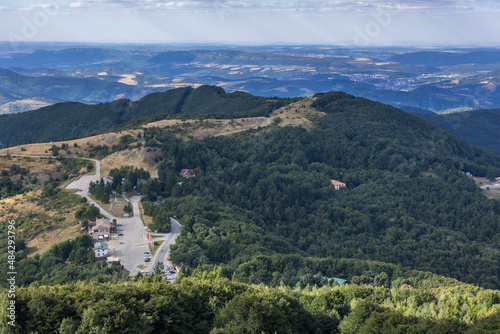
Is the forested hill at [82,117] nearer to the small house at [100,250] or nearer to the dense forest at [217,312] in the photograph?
the small house at [100,250]

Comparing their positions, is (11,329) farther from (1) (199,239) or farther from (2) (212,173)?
(2) (212,173)

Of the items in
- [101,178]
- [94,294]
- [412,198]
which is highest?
[94,294]

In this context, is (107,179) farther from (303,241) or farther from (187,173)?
(303,241)

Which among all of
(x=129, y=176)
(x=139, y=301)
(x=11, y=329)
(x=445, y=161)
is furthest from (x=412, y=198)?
(x=11, y=329)

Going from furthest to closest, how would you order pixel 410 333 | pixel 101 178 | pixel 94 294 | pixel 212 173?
pixel 212 173 → pixel 101 178 → pixel 94 294 → pixel 410 333

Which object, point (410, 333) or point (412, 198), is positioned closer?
point (410, 333)

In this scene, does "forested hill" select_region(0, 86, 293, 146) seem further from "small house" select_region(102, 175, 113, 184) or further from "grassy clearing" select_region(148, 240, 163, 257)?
"grassy clearing" select_region(148, 240, 163, 257)

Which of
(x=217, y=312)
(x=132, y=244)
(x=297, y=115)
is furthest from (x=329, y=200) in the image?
(x=217, y=312)

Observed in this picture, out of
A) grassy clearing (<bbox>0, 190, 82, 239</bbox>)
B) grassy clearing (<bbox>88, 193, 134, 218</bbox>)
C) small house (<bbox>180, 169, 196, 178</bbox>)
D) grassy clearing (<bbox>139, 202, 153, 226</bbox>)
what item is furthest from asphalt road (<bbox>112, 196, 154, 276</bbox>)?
small house (<bbox>180, 169, 196, 178</bbox>)
